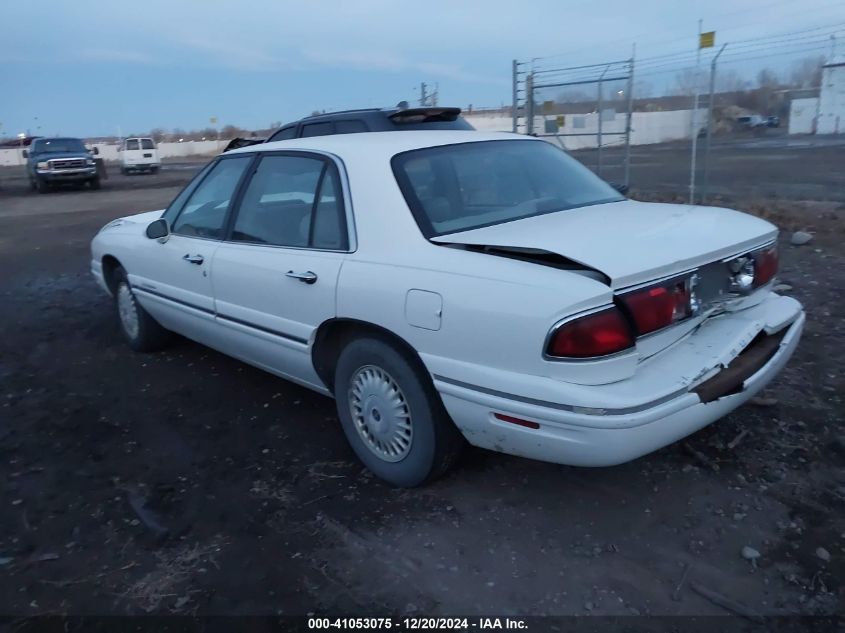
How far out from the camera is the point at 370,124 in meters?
7.95

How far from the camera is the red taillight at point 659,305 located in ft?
8.92

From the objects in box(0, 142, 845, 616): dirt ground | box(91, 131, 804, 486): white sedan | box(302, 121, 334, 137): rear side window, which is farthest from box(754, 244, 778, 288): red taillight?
box(302, 121, 334, 137): rear side window

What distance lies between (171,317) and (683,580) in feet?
11.9

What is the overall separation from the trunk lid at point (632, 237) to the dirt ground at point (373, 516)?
42.3 inches

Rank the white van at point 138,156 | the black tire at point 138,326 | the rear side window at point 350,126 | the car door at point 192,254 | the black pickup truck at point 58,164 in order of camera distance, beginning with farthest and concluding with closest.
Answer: the white van at point 138,156 → the black pickup truck at point 58,164 → the rear side window at point 350,126 → the black tire at point 138,326 → the car door at point 192,254


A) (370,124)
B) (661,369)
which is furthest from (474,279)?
(370,124)

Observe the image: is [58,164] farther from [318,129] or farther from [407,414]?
[407,414]

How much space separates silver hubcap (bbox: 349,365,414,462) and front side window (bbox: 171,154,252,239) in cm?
147

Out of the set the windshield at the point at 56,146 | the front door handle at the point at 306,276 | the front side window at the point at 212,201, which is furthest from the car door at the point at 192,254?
the windshield at the point at 56,146

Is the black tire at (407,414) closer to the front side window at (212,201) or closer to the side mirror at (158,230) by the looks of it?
the front side window at (212,201)

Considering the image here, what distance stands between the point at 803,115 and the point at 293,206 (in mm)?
46016

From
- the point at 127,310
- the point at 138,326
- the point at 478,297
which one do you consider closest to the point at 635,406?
the point at 478,297

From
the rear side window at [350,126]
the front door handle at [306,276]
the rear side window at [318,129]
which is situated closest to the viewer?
the front door handle at [306,276]

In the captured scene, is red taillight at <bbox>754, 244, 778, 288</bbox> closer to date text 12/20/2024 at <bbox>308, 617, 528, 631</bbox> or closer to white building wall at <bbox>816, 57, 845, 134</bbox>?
date text 12/20/2024 at <bbox>308, 617, 528, 631</bbox>
